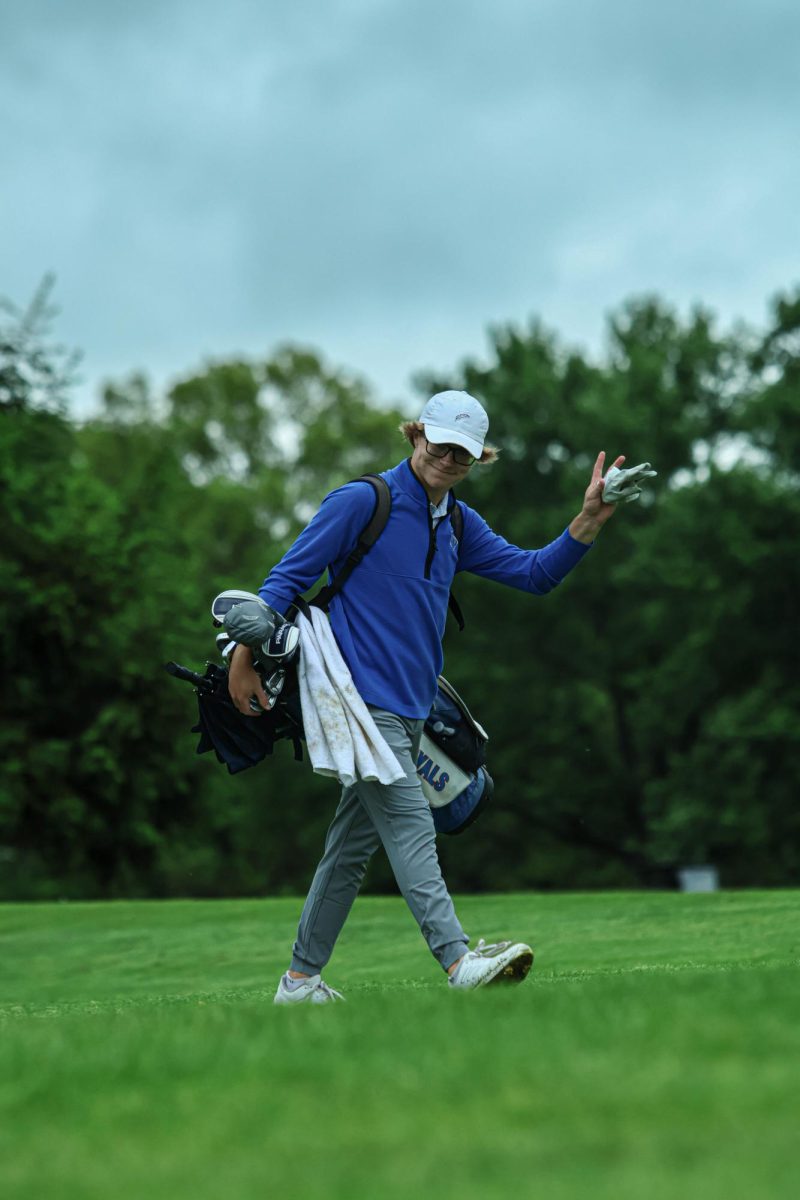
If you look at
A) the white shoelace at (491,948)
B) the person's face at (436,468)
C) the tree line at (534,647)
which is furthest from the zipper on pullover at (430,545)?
the tree line at (534,647)

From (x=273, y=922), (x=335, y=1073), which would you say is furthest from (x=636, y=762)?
(x=335, y=1073)

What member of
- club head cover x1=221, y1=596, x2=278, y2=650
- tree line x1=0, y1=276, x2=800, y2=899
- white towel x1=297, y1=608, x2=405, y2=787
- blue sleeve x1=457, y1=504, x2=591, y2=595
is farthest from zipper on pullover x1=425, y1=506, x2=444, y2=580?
tree line x1=0, y1=276, x2=800, y2=899

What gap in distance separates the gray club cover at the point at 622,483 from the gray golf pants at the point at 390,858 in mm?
1223

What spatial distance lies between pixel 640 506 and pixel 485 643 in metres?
4.39

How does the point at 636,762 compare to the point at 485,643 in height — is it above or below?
below

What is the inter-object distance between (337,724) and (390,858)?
61 centimetres

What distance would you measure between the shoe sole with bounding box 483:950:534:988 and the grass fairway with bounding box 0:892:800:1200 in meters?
0.13

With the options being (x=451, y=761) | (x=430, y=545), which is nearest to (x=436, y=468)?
(x=430, y=545)

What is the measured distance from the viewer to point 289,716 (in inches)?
264

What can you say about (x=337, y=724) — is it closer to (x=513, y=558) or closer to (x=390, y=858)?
(x=390, y=858)

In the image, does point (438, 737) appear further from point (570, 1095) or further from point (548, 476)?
point (548, 476)

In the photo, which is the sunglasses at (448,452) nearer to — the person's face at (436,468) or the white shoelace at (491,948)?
the person's face at (436,468)

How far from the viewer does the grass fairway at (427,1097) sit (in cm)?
300

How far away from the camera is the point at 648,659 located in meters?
36.3
